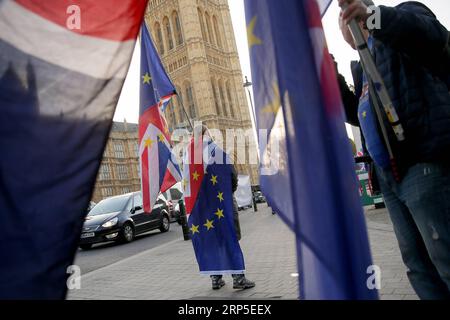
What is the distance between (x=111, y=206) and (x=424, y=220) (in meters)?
12.6

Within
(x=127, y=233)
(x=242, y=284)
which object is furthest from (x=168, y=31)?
(x=242, y=284)

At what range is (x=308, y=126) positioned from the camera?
1507 mm

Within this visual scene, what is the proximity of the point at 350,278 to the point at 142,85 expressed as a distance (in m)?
4.24

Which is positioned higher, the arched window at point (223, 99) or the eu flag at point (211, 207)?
the arched window at point (223, 99)

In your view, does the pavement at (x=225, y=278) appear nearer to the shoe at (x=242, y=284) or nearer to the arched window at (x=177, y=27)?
the shoe at (x=242, y=284)

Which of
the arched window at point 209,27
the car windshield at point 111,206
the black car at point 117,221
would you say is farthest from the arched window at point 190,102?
the car windshield at point 111,206

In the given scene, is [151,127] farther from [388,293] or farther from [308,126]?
[308,126]

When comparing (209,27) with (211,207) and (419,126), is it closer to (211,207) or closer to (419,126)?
(211,207)

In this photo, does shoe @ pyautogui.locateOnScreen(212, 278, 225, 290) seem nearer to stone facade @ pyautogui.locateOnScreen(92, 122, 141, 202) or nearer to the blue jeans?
the blue jeans

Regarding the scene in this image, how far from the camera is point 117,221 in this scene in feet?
41.0

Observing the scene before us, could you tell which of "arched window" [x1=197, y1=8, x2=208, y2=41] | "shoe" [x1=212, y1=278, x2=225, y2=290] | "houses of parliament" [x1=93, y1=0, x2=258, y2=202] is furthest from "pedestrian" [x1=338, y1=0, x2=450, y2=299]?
"arched window" [x1=197, y1=8, x2=208, y2=41]

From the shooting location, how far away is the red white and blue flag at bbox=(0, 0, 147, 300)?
1391 millimetres

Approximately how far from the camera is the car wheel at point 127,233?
1263 centimetres

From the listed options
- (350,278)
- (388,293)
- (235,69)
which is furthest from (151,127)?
(235,69)
